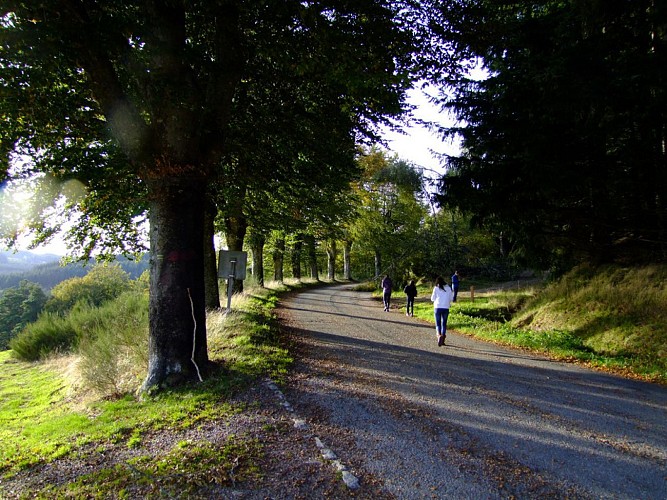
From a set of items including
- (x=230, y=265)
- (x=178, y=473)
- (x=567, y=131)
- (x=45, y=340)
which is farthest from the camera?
(x=45, y=340)

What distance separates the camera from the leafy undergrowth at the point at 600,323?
25.5ft

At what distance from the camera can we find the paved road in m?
3.39

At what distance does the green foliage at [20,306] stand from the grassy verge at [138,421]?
34.1 meters

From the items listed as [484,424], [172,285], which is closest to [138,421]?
[172,285]

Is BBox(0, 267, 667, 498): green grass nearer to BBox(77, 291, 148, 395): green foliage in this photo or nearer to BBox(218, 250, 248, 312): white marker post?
BBox(77, 291, 148, 395): green foliage

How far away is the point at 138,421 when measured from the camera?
4.81 meters

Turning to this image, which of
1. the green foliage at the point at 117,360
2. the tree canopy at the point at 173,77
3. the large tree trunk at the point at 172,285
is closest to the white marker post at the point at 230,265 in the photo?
the green foliage at the point at 117,360

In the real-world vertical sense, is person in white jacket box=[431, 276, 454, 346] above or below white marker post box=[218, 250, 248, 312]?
below

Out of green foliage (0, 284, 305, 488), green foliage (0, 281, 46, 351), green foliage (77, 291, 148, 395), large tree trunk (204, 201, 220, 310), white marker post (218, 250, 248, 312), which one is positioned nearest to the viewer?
green foliage (0, 284, 305, 488)

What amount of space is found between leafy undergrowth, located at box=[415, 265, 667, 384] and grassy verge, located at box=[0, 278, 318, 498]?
654 centimetres

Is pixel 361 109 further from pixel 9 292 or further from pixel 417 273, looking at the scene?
pixel 9 292

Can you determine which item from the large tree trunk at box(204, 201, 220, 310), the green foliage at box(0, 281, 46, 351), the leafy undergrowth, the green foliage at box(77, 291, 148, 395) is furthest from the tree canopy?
the green foliage at box(0, 281, 46, 351)

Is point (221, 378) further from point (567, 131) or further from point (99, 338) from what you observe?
point (567, 131)

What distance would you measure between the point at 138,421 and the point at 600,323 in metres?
10.1
